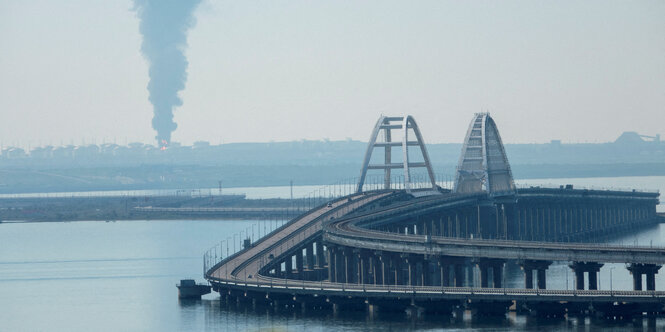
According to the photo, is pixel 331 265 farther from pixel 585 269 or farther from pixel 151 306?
pixel 585 269

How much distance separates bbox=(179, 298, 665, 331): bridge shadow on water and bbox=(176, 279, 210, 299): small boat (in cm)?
727

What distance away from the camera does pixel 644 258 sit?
104m

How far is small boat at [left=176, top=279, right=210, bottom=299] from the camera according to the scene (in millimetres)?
122125

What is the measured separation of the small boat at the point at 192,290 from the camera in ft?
401

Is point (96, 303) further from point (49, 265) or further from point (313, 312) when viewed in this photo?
point (49, 265)

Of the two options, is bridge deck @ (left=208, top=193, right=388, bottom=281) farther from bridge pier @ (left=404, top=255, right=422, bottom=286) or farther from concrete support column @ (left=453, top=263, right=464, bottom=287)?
concrete support column @ (left=453, top=263, right=464, bottom=287)

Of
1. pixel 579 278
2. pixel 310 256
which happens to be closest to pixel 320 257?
pixel 310 256

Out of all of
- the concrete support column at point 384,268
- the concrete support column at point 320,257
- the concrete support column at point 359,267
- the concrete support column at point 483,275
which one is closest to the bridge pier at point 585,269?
the concrete support column at point 483,275

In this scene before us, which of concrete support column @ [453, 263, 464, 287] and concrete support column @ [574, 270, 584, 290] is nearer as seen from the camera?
concrete support column @ [574, 270, 584, 290]

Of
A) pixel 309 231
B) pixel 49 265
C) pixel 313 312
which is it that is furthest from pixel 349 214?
pixel 313 312

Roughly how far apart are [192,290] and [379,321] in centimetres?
2315

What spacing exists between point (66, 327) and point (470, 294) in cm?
2838

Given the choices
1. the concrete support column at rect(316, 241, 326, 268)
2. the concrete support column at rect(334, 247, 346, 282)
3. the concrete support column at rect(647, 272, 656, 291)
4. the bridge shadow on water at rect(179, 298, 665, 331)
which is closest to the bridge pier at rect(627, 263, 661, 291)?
the concrete support column at rect(647, 272, 656, 291)

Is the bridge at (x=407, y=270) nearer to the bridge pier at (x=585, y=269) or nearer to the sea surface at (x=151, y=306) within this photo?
the bridge pier at (x=585, y=269)
